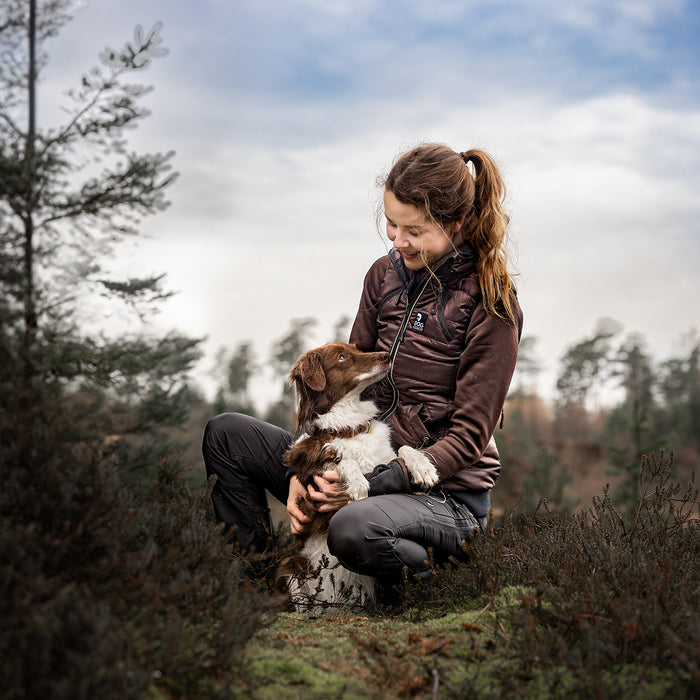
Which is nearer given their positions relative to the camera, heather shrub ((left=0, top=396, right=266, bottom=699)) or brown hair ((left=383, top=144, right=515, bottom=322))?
heather shrub ((left=0, top=396, right=266, bottom=699))

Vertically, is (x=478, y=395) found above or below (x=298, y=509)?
above

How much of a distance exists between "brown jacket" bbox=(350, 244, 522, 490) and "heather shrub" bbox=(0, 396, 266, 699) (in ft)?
5.43

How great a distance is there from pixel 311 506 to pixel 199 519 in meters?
0.92

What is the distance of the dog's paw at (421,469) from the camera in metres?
4.19

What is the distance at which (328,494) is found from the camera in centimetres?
441

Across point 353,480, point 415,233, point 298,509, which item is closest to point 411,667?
point 353,480

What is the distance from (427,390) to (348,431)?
2.18 ft

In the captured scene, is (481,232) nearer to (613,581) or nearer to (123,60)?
(613,581)

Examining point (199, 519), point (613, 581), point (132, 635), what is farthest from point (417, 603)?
point (132, 635)

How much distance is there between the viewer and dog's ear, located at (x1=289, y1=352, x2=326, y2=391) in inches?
191

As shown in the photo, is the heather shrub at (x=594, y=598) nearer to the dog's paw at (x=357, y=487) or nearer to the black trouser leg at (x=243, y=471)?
the dog's paw at (x=357, y=487)

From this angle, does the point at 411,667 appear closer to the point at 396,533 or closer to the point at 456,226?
the point at 396,533

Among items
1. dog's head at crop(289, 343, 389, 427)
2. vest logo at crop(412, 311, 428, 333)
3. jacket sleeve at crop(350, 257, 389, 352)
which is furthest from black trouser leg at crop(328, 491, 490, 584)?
jacket sleeve at crop(350, 257, 389, 352)

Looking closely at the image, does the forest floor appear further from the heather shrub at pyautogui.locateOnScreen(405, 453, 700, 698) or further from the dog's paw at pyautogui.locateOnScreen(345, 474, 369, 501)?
the dog's paw at pyautogui.locateOnScreen(345, 474, 369, 501)
